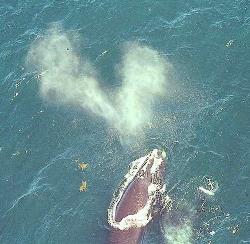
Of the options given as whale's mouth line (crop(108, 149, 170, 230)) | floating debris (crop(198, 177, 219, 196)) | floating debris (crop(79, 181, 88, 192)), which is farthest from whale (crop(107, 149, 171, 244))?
floating debris (crop(198, 177, 219, 196))

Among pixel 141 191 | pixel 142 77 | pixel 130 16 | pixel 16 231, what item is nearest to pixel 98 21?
pixel 130 16

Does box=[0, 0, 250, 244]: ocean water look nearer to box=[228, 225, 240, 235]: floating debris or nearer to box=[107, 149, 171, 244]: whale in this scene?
box=[228, 225, 240, 235]: floating debris

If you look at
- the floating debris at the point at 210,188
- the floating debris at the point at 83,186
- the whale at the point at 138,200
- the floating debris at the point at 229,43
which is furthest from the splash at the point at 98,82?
the floating debris at the point at 210,188

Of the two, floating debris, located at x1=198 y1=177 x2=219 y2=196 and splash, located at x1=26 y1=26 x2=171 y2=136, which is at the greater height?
splash, located at x1=26 y1=26 x2=171 y2=136

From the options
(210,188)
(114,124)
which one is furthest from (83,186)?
(210,188)

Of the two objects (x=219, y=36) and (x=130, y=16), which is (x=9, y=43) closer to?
(x=130, y=16)
